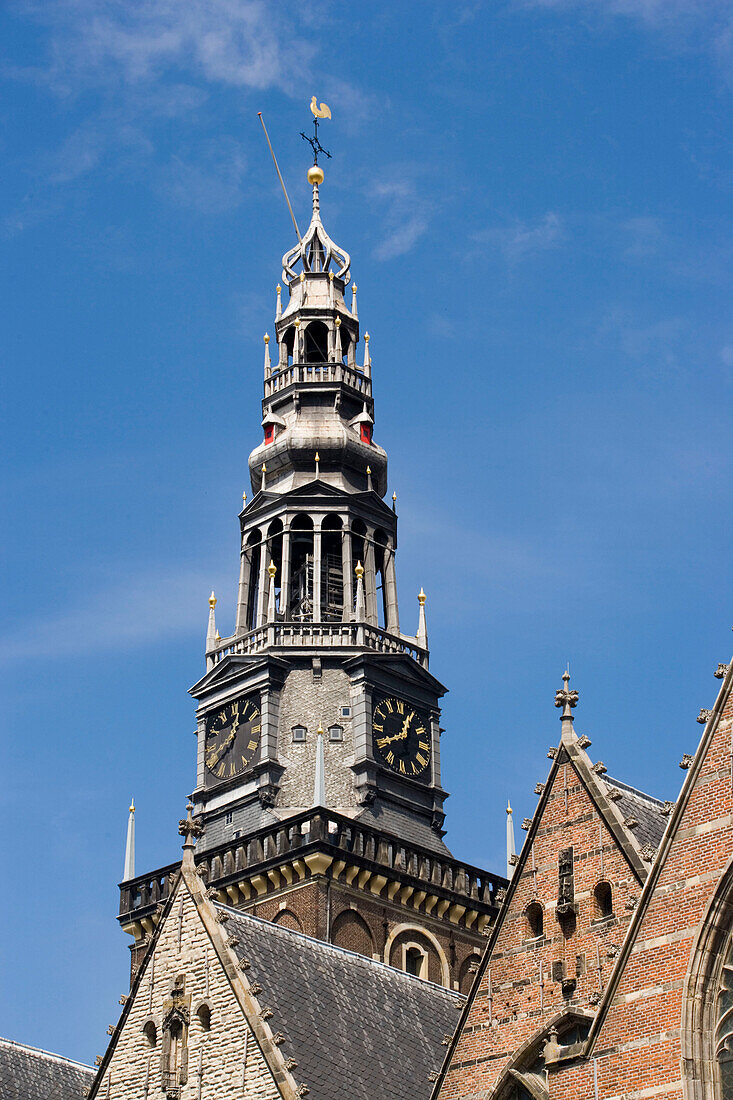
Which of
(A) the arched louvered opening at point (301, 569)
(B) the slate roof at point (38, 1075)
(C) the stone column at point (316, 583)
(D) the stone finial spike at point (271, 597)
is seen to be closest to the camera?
(B) the slate roof at point (38, 1075)

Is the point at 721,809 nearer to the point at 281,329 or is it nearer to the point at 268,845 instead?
the point at 268,845

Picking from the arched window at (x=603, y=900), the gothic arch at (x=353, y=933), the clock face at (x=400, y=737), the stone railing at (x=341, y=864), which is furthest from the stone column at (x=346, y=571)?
the arched window at (x=603, y=900)

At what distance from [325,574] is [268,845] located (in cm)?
1100

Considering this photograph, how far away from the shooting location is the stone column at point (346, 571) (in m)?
65.0

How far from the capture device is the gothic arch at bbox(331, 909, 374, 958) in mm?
56531

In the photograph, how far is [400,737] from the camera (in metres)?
64.0

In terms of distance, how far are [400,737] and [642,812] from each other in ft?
109

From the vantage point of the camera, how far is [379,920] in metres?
58.1

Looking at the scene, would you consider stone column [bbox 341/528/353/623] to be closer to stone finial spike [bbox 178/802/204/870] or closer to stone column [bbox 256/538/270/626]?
stone column [bbox 256/538/270/626]

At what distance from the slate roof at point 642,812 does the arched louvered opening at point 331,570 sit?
3348 centimetres

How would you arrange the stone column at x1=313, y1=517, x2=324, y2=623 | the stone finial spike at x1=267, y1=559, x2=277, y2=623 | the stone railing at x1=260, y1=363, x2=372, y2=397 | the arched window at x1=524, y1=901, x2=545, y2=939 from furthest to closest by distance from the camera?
the stone railing at x1=260, y1=363, x2=372, y2=397
the stone finial spike at x1=267, y1=559, x2=277, y2=623
the stone column at x1=313, y1=517, x2=324, y2=623
the arched window at x1=524, y1=901, x2=545, y2=939

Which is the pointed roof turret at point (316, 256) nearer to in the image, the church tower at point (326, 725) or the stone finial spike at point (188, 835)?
the church tower at point (326, 725)

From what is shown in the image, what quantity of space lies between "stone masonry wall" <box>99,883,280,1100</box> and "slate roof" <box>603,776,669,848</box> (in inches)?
281

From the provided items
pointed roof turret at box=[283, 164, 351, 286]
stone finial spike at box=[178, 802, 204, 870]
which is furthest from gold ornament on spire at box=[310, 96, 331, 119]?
stone finial spike at box=[178, 802, 204, 870]
